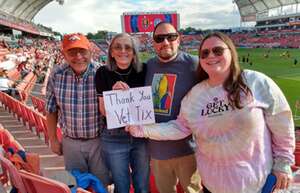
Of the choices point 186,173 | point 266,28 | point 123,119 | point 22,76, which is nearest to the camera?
point 123,119

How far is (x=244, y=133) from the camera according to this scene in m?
1.98

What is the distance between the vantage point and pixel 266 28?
81000mm

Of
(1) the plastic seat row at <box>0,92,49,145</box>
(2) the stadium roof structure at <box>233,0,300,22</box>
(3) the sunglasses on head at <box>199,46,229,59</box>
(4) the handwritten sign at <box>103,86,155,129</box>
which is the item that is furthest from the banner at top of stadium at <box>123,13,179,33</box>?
(2) the stadium roof structure at <box>233,0,300,22</box>

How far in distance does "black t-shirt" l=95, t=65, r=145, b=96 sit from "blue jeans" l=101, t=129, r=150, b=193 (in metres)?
0.38

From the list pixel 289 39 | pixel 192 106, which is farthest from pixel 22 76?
pixel 289 39

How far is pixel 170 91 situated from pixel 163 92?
66 millimetres

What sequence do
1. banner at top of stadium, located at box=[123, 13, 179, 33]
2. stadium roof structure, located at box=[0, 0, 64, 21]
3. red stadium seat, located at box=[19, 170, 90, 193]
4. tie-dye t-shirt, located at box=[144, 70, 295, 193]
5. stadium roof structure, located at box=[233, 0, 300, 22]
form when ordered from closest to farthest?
red stadium seat, located at box=[19, 170, 90, 193], tie-dye t-shirt, located at box=[144, 70, 295, 193], banner at top of stadium, located at box=[123, 13, 179, 33], stadium roof structure, located at box=[0, 0, 64, 21], stadium roof structure, located at box=[233, 0, 300, 22]

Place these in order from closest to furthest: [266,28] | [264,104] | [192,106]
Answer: [264,104], [192,106], [266,28]

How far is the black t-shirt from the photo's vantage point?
8.14ft

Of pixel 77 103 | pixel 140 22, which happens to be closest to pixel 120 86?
pixel 77 103

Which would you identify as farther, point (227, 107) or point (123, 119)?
point (123, 119)

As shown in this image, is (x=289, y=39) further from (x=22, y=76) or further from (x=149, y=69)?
(x=149, y=69)

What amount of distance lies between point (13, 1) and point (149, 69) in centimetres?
6523

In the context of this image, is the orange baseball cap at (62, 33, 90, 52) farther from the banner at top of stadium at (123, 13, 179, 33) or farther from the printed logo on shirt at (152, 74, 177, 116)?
the banner at top of stadium at (123, 13, 179, 33)
